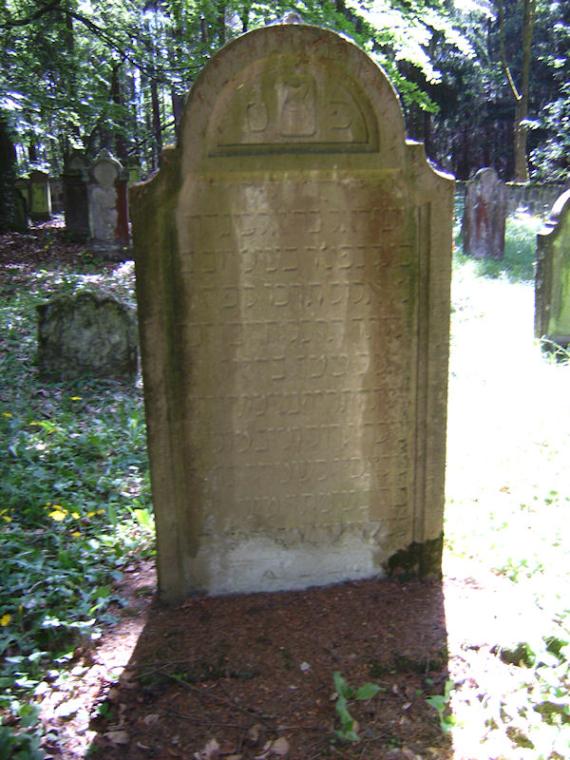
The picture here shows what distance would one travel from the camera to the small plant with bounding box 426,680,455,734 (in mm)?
2514

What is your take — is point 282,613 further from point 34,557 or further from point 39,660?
point 34,557

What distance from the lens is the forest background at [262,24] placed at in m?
9.02

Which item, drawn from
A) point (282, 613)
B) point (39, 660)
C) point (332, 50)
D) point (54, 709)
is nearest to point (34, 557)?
point (39, 660)

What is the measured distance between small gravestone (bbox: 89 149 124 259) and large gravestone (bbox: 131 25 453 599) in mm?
10082

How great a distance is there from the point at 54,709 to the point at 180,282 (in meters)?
1.70

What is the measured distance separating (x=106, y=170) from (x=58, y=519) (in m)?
10.1

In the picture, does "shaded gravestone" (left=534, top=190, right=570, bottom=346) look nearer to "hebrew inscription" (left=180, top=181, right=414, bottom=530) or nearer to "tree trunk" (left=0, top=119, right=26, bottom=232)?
"hebrew inscription" (left=180, top=181, right=414, bottom=530)

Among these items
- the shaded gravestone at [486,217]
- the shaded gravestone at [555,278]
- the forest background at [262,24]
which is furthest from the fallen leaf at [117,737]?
the shaded gravestone at [486,217]

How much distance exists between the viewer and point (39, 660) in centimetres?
280

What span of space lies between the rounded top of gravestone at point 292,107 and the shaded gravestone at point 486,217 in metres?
11.2

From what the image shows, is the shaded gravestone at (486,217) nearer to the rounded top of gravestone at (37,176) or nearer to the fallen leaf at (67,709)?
the rounded top of gravestone at (37,176)

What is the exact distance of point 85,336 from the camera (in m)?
6.40

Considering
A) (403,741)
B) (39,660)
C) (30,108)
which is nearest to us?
(403,741)

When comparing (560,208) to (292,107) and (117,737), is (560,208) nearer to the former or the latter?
(292,107)
